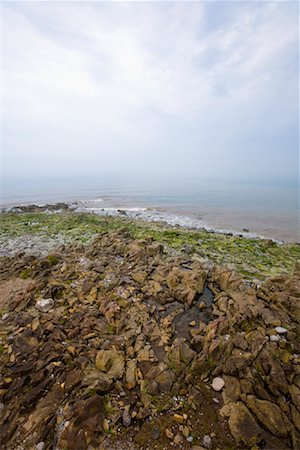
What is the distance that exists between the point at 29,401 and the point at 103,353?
1532 mm

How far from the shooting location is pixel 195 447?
3.35 meters

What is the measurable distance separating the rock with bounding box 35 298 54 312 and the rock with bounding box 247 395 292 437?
5694 millimetres

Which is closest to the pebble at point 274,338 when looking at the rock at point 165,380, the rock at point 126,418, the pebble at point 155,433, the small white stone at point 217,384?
the small white stone at point 217,384

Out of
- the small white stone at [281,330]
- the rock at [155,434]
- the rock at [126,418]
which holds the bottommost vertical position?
the rock at [155,434]

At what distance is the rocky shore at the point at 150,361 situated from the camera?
11.6 feet

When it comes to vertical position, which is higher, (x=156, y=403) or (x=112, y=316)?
(x=112, y=316)

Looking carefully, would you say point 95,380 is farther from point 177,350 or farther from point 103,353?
point 177,350

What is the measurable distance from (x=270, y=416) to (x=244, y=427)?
47 centimetres

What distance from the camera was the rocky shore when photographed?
3547mm

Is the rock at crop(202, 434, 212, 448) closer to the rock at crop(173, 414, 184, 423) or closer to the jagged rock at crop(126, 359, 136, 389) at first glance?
the rock at crop(173, 414, 184, 423)

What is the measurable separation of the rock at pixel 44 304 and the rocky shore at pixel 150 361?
0.20 feet

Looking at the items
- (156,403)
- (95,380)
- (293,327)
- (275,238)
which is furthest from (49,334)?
(275,238)

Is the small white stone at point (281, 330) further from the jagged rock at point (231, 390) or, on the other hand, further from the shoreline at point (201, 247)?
the shoreline at point (201, 247)

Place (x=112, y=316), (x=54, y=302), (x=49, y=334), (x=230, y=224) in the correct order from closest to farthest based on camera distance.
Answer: (x=49, y=334), (x=112, y=316), (x=54, y=302), (x=230, y=224)
